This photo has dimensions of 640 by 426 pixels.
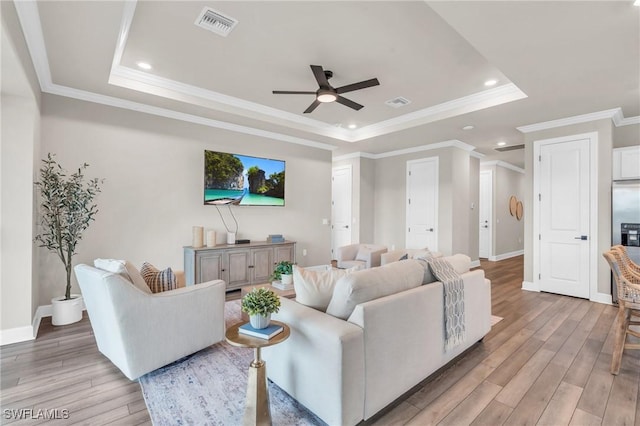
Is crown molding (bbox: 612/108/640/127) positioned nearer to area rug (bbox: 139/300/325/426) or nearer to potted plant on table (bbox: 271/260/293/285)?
potted plant on table (bbox: 271/260/293/285)

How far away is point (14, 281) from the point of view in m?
2.87

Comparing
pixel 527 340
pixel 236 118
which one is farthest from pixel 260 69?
A: pixel 527 340

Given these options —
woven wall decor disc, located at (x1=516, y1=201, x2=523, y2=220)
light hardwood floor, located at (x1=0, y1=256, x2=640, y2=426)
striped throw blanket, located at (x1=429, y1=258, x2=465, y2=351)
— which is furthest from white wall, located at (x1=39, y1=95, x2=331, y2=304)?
woven wall decor disc, located at (x1=516, y1=201, x2=523, y2=220)

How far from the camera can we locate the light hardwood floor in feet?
6.06

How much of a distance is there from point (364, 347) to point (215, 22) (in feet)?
→ 9.33

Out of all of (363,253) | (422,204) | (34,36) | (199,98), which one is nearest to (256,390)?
(34,36)

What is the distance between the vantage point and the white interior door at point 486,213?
7973 mm

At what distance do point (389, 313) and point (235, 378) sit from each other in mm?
1318

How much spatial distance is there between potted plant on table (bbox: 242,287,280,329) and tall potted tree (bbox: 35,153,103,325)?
2.86m

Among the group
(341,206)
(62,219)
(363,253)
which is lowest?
(363,253)

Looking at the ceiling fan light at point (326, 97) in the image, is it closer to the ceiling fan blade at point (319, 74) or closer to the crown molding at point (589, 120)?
the ceiling fan blade at point (319, 74)

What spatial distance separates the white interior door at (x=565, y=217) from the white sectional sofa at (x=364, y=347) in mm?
3578

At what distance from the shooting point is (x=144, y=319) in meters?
2.14

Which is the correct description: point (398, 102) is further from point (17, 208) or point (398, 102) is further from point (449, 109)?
point (17, 208)
